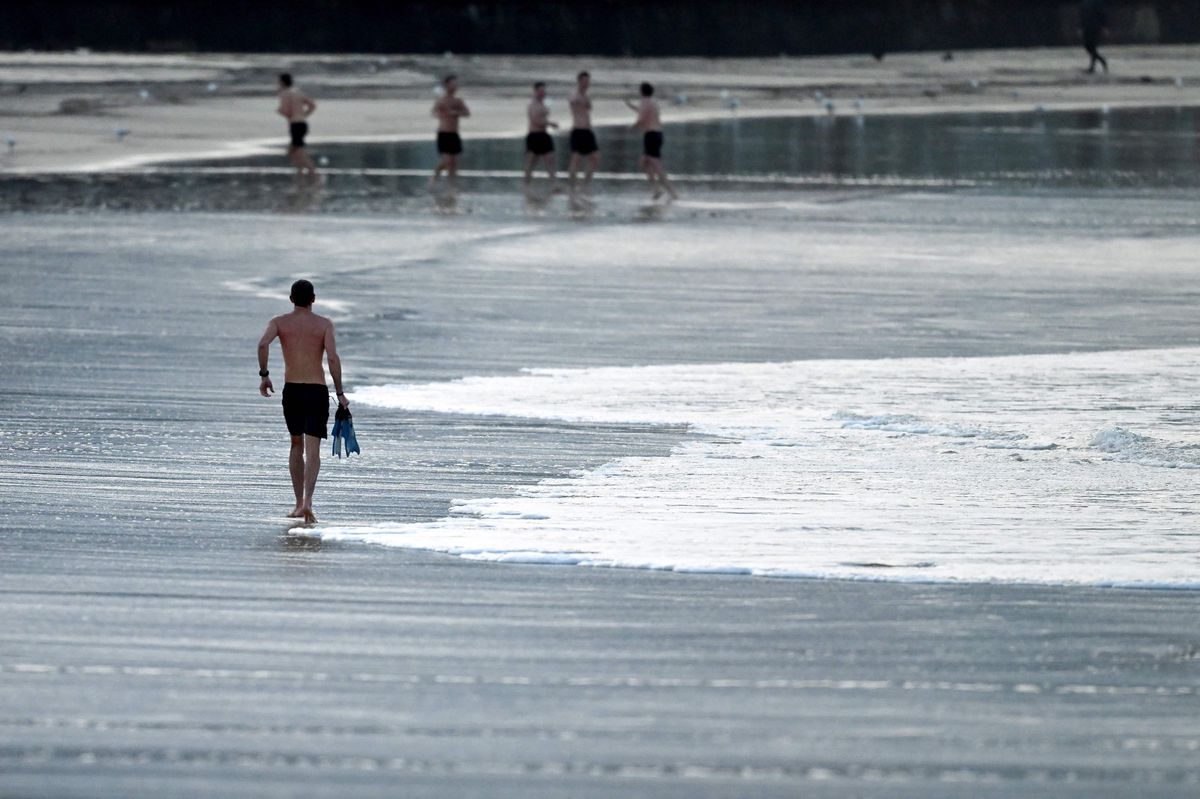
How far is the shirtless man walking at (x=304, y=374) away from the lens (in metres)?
9.79

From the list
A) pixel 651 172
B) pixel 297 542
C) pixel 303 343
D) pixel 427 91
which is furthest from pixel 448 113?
pixel 427 91

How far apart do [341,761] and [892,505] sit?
4.62 metres

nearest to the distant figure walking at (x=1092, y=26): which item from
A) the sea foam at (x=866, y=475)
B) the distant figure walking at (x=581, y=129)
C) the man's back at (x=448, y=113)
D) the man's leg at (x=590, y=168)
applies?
the man's leg at (x=590, y=168)

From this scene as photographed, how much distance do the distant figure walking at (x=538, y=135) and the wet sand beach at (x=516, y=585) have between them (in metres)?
8.76

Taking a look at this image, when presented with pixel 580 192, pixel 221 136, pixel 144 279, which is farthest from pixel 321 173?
pixel 144 279

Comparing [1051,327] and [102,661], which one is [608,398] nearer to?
[1051,327]

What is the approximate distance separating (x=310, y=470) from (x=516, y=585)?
1472mm

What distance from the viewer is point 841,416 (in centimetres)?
1328

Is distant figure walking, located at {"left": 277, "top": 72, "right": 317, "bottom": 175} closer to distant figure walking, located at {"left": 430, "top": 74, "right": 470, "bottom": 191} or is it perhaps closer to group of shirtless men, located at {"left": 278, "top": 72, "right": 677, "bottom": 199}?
group of shirtless men, located at {"left": 278, "top": 72, "right": 677, "bottom": 199}

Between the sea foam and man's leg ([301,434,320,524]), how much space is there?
0.51 ft

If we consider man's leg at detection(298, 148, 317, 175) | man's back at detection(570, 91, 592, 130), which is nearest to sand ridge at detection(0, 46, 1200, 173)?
man's leg at detection(298, 148, 317, 175)

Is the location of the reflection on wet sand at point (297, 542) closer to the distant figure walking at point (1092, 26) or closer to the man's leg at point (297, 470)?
the man's leg at point (297, 470)

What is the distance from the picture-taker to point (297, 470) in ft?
32.8

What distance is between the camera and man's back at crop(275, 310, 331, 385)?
32.1 ft
